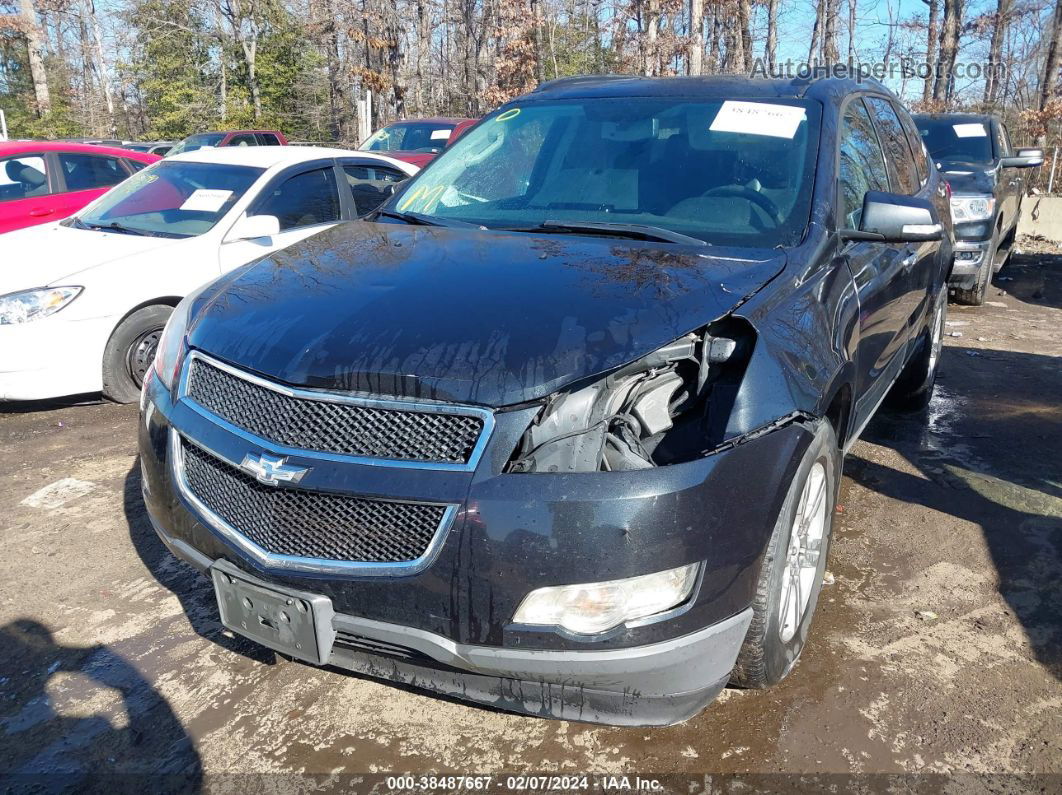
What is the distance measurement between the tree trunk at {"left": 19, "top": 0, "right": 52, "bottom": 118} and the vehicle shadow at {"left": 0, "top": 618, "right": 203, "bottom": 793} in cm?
3588

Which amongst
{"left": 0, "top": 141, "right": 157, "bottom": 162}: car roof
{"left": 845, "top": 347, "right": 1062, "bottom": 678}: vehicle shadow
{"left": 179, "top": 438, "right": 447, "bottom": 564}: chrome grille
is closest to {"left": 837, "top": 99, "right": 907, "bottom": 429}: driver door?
{"left": 845, "top": 347, "right": 1062, "bottom": 678}: vehicle shadow

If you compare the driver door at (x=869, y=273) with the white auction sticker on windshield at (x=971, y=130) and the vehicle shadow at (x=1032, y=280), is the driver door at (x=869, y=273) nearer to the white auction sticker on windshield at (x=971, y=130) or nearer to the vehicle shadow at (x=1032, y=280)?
the vehicle shadow at (x=1032, y=280)

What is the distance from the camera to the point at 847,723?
8.32 feet

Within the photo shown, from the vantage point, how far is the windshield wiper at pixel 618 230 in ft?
9.57

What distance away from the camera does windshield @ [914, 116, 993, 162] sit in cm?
941

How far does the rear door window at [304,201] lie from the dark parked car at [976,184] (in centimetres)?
552

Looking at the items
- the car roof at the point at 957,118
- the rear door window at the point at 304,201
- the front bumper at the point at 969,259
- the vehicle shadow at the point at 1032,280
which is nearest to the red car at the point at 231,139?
the car roof at the point at 957,118

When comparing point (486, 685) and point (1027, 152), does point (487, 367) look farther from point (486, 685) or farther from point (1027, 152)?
point (1027, 152)

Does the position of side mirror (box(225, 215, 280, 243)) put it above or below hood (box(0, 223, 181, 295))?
above

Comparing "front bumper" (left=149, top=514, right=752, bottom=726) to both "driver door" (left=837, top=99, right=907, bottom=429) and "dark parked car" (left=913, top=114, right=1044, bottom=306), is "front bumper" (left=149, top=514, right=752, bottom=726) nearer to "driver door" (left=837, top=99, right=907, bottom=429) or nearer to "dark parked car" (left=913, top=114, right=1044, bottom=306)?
"driver door" (left=837, top=99, right=907, bottom=429)

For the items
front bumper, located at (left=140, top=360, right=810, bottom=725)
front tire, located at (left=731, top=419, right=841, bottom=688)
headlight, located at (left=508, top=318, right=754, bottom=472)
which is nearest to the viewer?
front bumper, located at (left=140, top=360, right=810, bottom=725)

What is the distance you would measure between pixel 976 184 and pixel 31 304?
837 centimetres

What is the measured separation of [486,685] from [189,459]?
3.56ft

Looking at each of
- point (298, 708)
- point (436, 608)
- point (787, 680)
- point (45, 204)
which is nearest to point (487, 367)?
point (436, 608)
